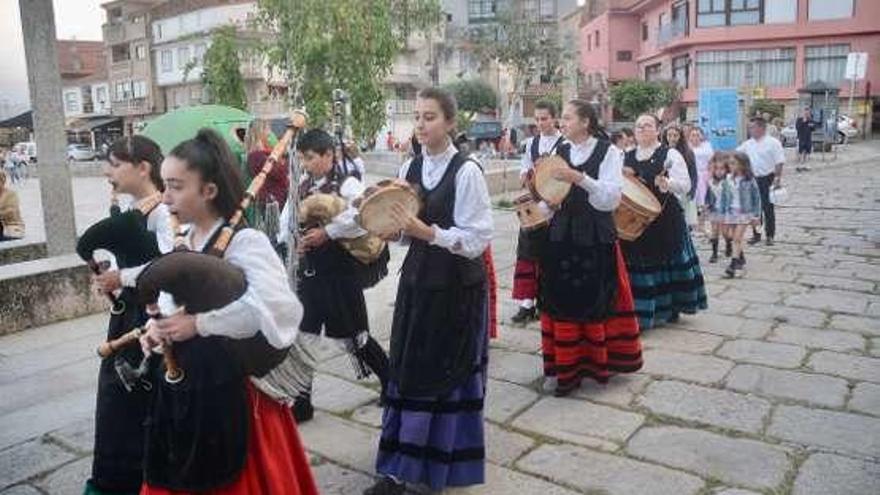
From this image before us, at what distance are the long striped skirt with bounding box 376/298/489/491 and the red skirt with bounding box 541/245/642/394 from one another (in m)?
1.37

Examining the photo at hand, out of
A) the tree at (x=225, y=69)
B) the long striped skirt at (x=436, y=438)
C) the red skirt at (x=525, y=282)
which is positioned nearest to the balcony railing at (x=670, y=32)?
the tree at (x=225, y=69)

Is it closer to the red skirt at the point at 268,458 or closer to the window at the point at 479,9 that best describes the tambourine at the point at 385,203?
the red skirt at the point at 268,458

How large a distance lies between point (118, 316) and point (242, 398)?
904 mm

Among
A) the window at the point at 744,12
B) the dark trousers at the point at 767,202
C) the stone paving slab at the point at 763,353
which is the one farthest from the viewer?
the window at the point at 744,12

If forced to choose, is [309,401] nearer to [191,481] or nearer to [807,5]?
[191,481]

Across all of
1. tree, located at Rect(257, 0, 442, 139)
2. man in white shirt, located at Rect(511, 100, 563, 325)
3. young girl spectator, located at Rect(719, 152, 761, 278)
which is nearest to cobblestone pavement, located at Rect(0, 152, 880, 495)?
man in white shirt, located at Rect(511, 100, 563, 325)

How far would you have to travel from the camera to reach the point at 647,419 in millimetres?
4316

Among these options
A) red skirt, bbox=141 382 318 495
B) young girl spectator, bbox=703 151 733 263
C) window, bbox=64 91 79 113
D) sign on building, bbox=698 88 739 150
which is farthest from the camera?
window, bbox=64 91 79 113

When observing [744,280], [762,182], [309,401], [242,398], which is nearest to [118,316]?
[242,398]

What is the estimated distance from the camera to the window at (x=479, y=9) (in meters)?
65.0

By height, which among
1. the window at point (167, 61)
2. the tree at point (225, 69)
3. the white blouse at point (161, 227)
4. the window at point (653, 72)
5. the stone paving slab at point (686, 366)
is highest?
the window at point (167, 61)

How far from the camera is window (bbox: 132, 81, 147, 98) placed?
178 feet

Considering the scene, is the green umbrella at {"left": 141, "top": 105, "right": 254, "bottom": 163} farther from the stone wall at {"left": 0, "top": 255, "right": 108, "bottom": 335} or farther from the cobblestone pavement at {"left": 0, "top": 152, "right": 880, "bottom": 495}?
the stone wall at {"left": 0, "top": 255, "right": 108, "bottom": 335}

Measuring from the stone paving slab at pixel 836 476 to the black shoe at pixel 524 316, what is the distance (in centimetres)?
294
